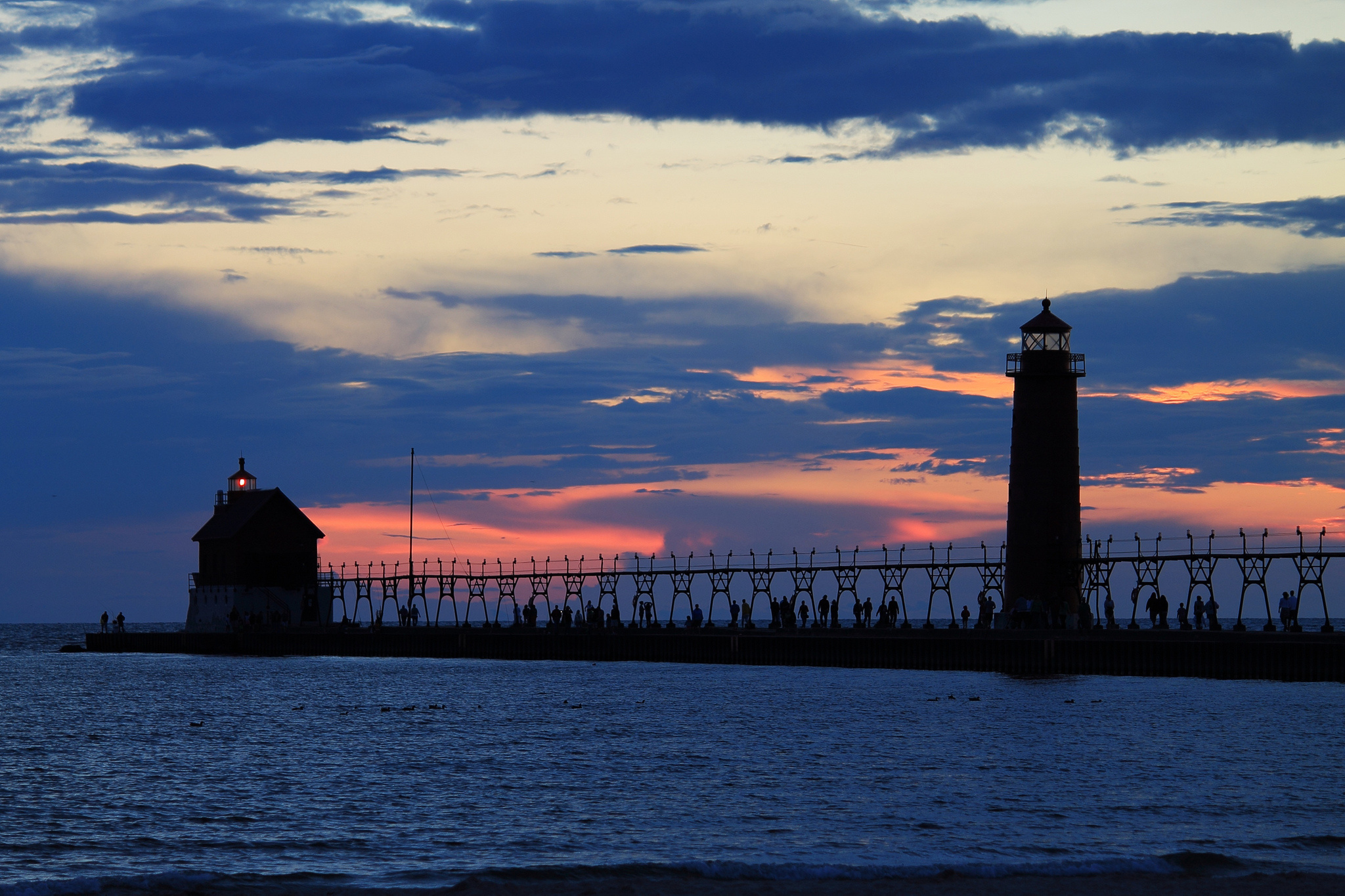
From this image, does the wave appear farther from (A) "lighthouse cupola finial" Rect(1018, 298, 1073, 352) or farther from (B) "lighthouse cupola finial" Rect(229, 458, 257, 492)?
(B) "lighthouse cupola finial" Rect(229, 458, 257, 492)

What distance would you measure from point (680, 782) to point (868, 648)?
29.3 m

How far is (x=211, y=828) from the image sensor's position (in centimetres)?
2381

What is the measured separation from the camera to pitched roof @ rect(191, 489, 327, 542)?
279 feet

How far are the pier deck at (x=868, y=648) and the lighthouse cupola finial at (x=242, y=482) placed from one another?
9231mm

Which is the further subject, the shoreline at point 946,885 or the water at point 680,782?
the water at point 680,782

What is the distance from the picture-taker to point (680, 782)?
94.0ft

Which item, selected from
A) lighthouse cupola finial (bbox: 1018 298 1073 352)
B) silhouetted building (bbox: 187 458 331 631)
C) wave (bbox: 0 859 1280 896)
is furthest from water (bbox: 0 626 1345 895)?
silhouetted building (bbox: 187 458 331 631)

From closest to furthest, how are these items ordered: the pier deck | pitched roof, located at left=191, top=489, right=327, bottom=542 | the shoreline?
the shoreline
the pier deck
pitched roof, located at left=191, top=489, right=327, bottom=542

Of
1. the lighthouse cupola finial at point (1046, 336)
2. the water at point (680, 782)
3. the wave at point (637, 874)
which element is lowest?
the water at point (680, 782)

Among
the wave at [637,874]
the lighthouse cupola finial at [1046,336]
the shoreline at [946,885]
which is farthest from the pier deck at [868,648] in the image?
the shoreline at [946,885]

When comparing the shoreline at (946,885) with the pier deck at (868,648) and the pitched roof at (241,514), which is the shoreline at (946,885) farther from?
the pitched roof at (241,514)

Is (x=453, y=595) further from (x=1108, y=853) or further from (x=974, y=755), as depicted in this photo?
(x=1108, y=853)

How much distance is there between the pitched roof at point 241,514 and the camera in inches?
3349

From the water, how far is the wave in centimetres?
8
